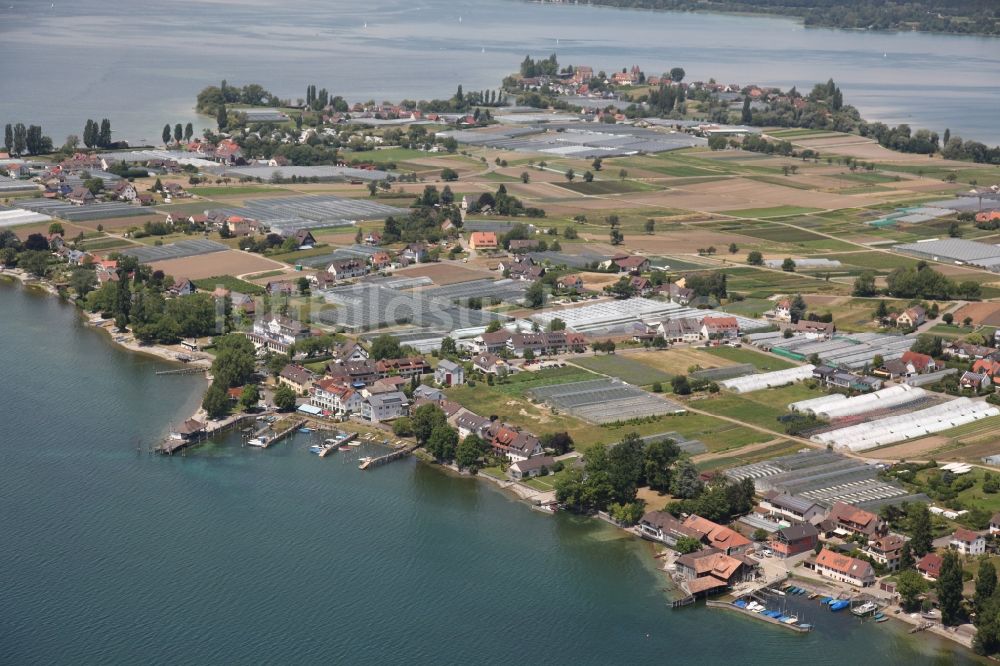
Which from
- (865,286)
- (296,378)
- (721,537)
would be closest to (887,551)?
(721,537)

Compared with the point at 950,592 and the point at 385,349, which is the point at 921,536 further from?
the point at 385,349

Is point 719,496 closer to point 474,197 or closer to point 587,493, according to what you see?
point 587,493

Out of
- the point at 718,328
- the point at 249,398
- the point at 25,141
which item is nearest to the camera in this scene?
the point at 249,398

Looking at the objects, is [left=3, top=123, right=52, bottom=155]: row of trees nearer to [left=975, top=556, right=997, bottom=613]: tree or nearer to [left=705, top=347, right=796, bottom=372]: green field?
[left=705, top=347, right=796, bottom=372]: green field

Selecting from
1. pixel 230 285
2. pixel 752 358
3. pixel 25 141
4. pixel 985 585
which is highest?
pixel 25 141

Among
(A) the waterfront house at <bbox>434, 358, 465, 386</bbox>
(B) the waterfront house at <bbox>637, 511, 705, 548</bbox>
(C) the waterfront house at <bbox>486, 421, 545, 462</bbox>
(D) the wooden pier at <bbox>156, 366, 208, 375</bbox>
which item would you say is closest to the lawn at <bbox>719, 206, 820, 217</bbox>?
(A) the waterfront house at <bbox>434, 358, 465, 386</bbox>

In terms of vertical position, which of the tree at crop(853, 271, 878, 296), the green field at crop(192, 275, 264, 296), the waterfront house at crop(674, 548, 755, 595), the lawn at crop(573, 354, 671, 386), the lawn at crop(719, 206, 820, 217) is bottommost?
the waterfront house at crop(674, 548, 755, 595)
